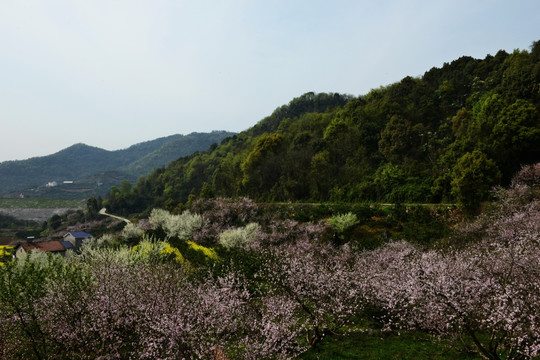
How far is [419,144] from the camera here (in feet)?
129

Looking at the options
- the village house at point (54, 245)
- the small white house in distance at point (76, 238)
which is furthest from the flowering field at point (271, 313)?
the small white house in distance at point (76, 238)

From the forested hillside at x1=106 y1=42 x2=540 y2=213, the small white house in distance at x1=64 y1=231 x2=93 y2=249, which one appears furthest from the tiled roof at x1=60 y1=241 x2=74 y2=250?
the forested hillside at x1=106 y1=42 x2=540 y2=213

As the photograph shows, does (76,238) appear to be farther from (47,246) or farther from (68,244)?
(47,246)

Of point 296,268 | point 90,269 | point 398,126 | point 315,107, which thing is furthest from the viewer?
point 315,107

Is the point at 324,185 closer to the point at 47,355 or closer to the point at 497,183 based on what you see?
the point at 497,183

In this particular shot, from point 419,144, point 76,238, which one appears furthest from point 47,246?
point 419,144

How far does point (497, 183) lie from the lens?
23562mm

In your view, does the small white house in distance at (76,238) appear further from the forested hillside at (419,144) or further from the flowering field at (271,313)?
the flowering field at (271,313)

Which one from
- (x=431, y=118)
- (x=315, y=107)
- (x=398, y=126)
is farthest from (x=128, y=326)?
(x=315, y=107)

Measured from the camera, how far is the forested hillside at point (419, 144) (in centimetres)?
2494

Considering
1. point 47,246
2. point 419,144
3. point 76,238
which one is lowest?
point 76,238

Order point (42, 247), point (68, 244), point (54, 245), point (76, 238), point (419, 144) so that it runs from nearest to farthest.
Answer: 1. point (419, 144)
2. point (42, 247)
3. point (54, 245)
4. point (68, 244)
5. point (76, 238)

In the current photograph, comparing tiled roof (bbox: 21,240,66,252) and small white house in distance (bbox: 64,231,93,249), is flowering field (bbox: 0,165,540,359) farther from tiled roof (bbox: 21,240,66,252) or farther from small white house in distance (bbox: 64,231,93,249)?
small white house in distance (bbox: 64,231,93,249)

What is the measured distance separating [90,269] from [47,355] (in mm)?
3758
